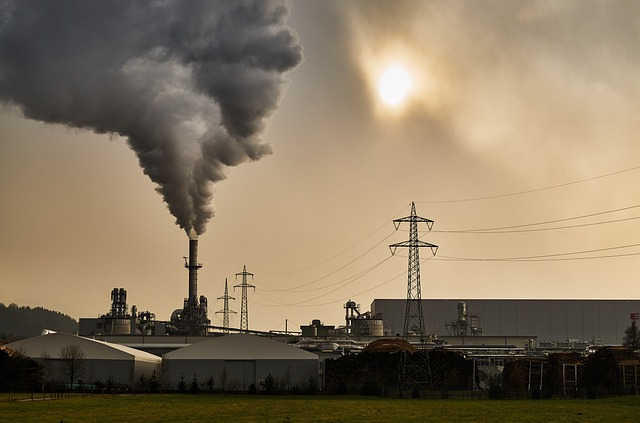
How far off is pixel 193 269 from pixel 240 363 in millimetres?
27308

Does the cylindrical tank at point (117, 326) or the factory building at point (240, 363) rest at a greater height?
the cylindrical tank at point (117, 326)

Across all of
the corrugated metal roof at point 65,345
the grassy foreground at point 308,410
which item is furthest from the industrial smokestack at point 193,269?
the grassy foreground at point 308,410

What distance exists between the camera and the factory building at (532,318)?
509 feet

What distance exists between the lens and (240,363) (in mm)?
91625

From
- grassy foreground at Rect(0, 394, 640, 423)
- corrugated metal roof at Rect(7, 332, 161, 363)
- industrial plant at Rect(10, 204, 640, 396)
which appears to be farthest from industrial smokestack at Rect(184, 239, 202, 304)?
grassy foreground at Rect(0, 394, 640, 423)

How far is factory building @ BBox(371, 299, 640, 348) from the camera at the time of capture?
155250 mm

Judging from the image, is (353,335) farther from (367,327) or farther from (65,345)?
(65,345)

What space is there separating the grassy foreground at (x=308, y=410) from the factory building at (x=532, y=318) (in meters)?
85.4

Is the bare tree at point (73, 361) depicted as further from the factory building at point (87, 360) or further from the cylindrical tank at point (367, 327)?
the cylindrical tank at point (367, 327)

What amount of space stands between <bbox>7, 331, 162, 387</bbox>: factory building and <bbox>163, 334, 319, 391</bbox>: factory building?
3631 mm

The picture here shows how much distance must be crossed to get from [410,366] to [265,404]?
2368 cm

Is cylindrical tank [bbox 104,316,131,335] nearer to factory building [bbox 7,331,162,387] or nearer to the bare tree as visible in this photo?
factory building [bbox 7,331,162,387]

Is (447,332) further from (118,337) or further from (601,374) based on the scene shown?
(601,374)

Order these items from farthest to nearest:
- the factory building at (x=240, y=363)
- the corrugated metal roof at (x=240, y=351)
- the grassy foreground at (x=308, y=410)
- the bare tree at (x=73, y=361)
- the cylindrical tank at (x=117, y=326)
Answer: the cylindrical tank at (x=117, y=326) → the corrugated metal roof at (x=240, y=351) → the factory building at (x=240, y=363) → the bare tree at (x=73, y=361) → the grassy foreground at (x=308, y=410)
